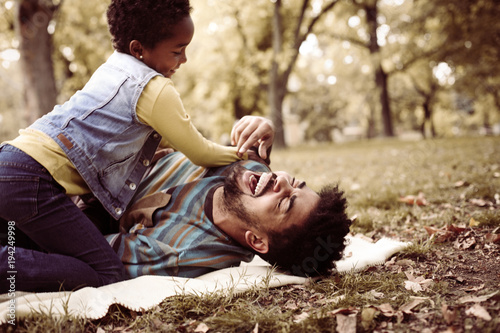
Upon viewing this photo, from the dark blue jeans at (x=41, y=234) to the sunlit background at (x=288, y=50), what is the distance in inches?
285

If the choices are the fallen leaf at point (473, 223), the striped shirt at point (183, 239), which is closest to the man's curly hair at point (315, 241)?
the striped shirt at point (183, 239)

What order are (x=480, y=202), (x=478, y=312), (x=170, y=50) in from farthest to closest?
(x=480, y=202)
(x=170, y=50)
(x=478, y=312)

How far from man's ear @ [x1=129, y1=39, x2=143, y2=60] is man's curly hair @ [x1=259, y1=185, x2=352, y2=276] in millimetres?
1561

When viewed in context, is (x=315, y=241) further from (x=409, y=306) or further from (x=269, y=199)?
(x=409, y=306)

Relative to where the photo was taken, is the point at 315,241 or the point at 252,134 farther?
the point at 252,134

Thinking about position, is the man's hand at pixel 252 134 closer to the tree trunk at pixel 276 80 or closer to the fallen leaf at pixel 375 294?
the fallen leaf at pixel 375 294

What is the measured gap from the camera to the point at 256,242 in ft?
9.16

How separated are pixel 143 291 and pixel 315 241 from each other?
1.20 metres

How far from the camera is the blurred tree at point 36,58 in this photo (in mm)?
8484

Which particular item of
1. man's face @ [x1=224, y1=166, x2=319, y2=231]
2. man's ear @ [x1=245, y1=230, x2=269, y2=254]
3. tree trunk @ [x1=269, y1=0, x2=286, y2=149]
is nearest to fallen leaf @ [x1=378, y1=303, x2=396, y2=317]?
man's face @ [x1=224, y1=166, x2=319, y2=231]

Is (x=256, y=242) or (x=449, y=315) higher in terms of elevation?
(x=256, y=242)

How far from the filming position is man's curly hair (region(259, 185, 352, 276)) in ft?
8.82

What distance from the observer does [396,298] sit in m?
2.28

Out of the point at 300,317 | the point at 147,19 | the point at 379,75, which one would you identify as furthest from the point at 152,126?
the point at 379,75
